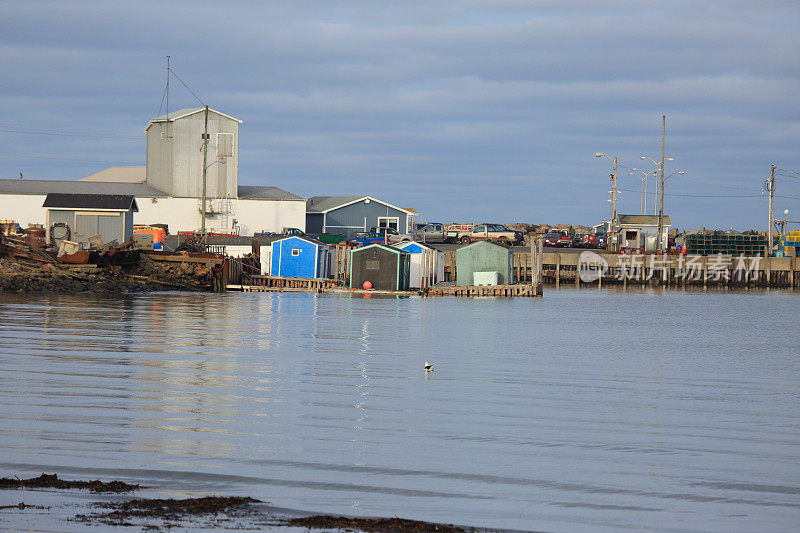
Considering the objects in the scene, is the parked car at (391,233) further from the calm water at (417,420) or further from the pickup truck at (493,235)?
the calm water at (417,420)

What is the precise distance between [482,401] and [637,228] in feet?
235

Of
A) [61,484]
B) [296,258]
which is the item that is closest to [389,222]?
[296,258]

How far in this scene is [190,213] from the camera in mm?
74875

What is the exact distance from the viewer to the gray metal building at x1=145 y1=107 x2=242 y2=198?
74.6 m

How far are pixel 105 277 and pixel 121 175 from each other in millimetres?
51536

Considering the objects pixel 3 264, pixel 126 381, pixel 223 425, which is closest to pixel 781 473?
pixel 223 425

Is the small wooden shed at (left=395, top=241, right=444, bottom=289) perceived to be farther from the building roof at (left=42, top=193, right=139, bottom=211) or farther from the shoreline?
the shoreline

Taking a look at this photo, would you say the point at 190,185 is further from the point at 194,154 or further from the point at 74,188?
the point at 74,188

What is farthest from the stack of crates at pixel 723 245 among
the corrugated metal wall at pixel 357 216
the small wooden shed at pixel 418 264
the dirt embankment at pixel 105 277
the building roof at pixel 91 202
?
the building roof at pixel 91 202

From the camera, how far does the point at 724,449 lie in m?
13.0

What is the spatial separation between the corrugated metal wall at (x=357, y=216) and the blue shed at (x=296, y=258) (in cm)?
2900

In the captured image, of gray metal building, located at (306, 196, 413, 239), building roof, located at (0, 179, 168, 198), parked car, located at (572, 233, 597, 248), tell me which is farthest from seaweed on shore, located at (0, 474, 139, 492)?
parked car, located at (572, 233, 597, 248)

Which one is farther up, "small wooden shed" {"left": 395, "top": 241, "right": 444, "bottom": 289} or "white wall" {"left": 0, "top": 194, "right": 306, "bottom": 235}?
"white wall" {"left": 0, "top": 194, "right": 306, "bottom": 235}

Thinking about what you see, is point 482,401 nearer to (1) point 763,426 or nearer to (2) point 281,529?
(1) point 763,426
